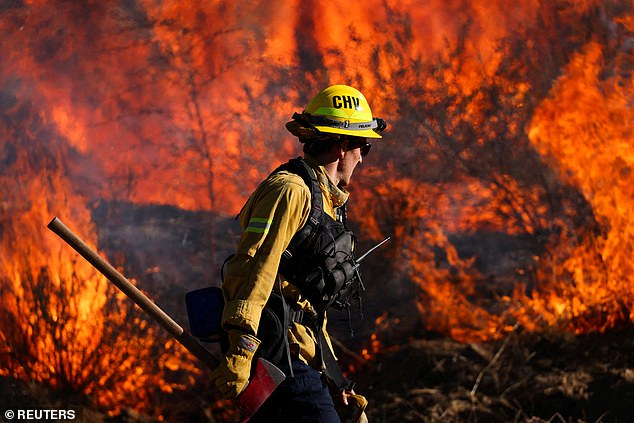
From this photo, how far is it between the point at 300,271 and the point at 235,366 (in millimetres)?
527

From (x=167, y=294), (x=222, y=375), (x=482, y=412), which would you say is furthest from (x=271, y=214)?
(x=167, y=294)

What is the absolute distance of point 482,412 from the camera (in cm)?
621

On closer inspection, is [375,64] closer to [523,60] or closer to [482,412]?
[523,60]

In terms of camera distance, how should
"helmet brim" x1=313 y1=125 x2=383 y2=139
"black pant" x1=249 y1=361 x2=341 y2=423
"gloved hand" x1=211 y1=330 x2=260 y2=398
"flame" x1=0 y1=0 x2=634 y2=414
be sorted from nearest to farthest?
"gloved hand" x1=211 y1=330 x2=260 y2=398, "black pant" x1=249 y1=361 x2=341 y2=423, "helmet brim" x1=313 y1=125 x2=383 y2=139, "flame" x1=0 y1=0 x2=634 y2=414

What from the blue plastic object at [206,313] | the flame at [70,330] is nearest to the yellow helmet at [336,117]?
the blue plastic object at [206,313]

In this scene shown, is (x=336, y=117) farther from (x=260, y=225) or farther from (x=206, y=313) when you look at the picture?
(x=206, y=313)

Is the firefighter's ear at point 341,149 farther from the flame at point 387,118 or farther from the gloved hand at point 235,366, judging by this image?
the flame at point 387,118

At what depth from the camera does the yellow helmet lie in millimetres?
3373

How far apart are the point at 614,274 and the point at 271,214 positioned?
5.21 metres

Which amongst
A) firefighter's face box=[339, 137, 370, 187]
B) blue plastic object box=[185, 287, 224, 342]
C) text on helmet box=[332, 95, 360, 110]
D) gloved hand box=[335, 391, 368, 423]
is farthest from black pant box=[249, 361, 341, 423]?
text on helmet box=[332, 95, 360, 110]

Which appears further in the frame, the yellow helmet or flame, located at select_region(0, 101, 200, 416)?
flame, located at select_region(0, 101, 200, 416)

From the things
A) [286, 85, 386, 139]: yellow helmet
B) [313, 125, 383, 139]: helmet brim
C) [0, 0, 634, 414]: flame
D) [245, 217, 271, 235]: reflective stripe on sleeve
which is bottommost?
[245, 217, 271, 235]: reflective stripe on sleeve

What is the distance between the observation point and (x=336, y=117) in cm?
341

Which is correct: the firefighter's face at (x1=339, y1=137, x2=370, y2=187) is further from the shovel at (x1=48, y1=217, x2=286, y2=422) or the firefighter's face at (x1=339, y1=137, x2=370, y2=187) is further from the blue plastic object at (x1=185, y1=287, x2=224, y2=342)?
the shovel at (x1=48, y1=217, x2=286, y2=422)
